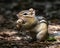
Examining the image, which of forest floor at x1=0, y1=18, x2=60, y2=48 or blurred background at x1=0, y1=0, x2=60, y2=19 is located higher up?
blurred background at x1=0, y1=0, x2=60, y2=19

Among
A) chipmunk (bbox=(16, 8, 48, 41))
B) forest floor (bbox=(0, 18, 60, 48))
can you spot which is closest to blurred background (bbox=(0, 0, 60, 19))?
forest floor (bbox=(0, 18, 60, 48))

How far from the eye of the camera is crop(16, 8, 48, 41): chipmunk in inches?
194

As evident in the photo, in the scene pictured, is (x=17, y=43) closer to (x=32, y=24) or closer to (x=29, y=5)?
(x=32, y=24)

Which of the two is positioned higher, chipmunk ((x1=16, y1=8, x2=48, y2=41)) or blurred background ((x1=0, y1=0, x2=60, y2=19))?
blurred background ((x1=0, y1=0, x2=60, y2=19))

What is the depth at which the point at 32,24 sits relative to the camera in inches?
196

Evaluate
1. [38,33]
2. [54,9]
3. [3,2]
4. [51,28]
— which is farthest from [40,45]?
[3,2]

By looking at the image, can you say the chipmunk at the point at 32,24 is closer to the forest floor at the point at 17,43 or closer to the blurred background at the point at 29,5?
the forest floor at the point at 17,43

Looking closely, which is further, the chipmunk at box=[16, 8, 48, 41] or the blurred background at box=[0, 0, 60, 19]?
the blurred background at box=[0, 0, 60, 19]

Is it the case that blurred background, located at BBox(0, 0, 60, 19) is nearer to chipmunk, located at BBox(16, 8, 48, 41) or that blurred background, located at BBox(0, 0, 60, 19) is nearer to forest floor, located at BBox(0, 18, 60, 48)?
forest floor, located at BBox(0, 18, 60, 48)

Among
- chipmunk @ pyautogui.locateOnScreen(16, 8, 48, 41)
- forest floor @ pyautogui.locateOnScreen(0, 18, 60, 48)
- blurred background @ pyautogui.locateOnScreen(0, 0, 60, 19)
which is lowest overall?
forest floor @ pyautogui.locateOnScreen(0, 18, 60, 48)

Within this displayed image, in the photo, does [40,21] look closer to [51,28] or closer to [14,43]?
[14,43]

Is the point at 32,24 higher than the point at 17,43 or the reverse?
higher

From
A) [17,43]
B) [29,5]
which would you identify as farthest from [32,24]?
[29,5]

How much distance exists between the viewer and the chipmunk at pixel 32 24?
492cm
